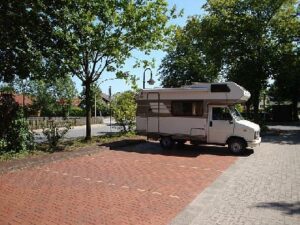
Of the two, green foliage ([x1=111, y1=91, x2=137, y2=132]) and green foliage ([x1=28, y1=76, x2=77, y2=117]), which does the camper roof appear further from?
green foliage ([x1=28, y1=76, x2=77, y2=117])

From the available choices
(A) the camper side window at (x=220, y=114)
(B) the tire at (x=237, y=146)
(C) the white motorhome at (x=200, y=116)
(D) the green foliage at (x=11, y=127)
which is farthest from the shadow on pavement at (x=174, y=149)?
(D) the green foliage at (x=11, y=127)

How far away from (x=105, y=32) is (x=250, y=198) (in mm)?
11924

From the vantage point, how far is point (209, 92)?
55.8 ft

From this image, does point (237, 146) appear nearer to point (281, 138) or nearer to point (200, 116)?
point (200, 116)

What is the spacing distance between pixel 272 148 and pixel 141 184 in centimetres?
1103

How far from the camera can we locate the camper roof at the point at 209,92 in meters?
16.5

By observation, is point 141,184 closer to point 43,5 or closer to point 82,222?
point 82,222

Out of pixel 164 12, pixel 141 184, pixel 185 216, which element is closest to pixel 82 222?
pixel 185 216

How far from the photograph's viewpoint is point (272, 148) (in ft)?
62.7

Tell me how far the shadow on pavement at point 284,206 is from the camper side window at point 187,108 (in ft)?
29.6

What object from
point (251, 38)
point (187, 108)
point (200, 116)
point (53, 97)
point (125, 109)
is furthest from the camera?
point (53, 97)

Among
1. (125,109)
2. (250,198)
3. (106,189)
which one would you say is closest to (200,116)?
(125,109)

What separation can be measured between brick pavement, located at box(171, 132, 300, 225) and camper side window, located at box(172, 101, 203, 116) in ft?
12.8

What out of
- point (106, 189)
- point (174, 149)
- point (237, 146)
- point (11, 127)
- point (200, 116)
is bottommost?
point (106, 189)
